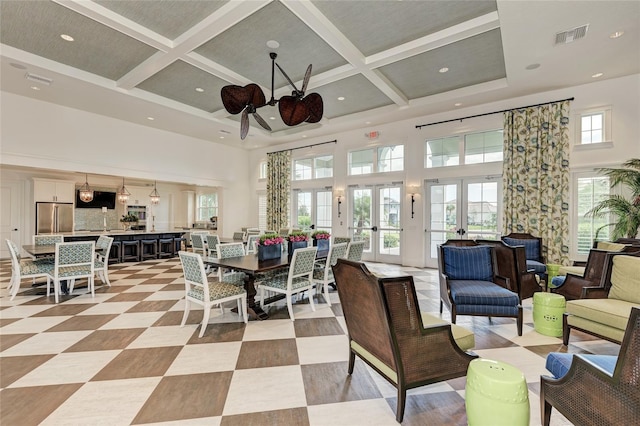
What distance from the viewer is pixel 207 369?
97.1 inches

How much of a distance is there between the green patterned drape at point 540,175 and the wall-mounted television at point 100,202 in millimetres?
12349

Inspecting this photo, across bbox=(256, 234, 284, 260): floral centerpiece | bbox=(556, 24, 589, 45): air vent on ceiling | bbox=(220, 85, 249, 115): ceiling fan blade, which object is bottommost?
bbox=(256, 234, 284, 260): floral centerpiece

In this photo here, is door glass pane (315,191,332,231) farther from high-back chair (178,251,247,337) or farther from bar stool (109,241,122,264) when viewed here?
high-back chair (178,251,247,337)

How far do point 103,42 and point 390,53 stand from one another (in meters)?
4.37

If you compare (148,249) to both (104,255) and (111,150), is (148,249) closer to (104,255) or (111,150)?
(111,150)

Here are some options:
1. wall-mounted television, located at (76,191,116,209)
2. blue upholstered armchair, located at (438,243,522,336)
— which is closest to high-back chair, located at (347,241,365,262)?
blue upholstered armchair, located at (438,243,522,336)

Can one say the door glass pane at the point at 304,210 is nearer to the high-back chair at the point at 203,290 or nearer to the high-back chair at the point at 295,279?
the high-back chair at the point at 295,279

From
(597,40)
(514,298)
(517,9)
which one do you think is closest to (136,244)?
(514,298)

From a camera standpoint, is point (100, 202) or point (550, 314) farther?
point (100, 202)

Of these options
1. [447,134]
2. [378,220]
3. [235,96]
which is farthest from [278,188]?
[235,96]

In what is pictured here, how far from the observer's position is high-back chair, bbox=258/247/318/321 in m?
3.62

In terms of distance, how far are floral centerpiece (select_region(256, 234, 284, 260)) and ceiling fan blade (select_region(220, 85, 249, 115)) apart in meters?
1.76

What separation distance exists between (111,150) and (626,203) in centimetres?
1063

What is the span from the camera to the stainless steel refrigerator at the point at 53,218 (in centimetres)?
814
